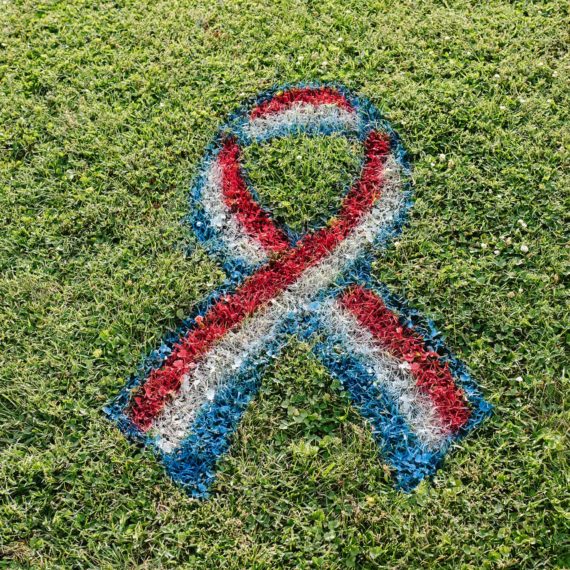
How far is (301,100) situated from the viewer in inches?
173

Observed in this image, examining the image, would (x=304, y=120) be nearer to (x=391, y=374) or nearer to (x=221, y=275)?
(x=221, y=275)

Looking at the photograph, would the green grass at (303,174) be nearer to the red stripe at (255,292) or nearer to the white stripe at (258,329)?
the red stripe at (255,292)

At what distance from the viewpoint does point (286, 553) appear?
287 centimetres

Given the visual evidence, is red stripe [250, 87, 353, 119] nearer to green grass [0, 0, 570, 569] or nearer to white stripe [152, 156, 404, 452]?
green grass [0, 0, 570, 569]

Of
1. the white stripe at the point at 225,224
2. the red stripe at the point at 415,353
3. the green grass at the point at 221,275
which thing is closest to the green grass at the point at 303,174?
the green grass at the point at 221,275

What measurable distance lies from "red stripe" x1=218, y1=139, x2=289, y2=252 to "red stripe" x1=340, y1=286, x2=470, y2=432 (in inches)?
22.2

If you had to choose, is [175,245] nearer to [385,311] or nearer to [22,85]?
[385,311]

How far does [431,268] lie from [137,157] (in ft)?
6.61

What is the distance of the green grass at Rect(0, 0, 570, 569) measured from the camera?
9.66 ft

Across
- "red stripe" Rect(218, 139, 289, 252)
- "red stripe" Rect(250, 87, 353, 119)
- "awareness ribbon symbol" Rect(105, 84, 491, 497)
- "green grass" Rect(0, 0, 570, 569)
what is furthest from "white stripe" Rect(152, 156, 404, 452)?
"red stripe" Rect(250, 87, 353, 119)

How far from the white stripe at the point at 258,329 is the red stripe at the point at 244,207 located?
0.30 m

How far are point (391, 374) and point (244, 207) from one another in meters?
1.39

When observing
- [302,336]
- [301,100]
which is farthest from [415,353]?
[301,100]

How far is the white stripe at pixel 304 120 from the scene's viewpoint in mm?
4246
